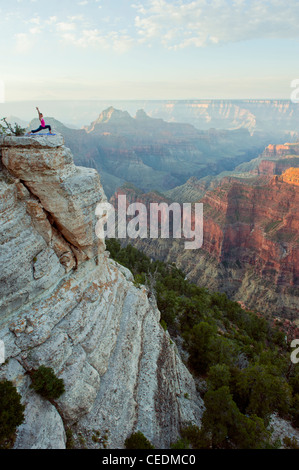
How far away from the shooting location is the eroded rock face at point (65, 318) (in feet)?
46.5

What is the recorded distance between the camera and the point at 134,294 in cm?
2545

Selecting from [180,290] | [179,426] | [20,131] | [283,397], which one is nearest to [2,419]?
[179,426]

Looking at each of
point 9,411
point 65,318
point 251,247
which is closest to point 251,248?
point 251,247

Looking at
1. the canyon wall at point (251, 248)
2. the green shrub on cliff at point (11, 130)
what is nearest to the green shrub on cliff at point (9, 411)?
the green shrub on cliff at point (11, 130)

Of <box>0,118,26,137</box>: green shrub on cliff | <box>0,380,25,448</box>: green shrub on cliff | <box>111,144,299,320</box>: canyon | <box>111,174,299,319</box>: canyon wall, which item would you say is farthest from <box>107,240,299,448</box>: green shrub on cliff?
<box>111,174,299,319</box>: canyon wall

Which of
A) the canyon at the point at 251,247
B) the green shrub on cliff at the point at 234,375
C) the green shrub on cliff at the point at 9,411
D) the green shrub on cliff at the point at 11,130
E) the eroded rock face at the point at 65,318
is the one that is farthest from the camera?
the canyon at the point at 251,247

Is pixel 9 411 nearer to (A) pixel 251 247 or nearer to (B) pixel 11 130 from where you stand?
(B) pixel 11 130

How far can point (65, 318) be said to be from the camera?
1648 centimetres

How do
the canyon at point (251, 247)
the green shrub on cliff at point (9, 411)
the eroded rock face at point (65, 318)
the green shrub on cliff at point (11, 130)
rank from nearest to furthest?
the green shrub on cliff at point (9, 411) → the eroded rock face at point (65, 318) → the green shrub on cliff at point (11, 130) → the canyon at point (251, 247)

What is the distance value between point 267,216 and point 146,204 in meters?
55.4

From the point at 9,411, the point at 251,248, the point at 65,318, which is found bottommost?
the point at 251,248


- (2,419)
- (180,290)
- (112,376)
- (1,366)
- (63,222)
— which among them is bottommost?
(180,290)

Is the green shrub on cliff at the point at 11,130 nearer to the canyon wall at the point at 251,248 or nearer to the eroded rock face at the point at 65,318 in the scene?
the eroded rock face at the point at 65,318
